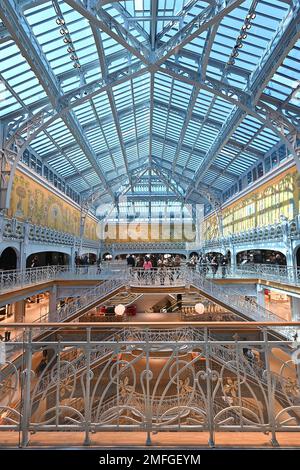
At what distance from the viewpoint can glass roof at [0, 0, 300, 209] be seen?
971cm

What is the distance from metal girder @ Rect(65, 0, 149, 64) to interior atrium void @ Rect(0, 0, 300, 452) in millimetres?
57

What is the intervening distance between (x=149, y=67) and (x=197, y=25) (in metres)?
2.61

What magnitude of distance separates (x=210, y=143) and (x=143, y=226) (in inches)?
775

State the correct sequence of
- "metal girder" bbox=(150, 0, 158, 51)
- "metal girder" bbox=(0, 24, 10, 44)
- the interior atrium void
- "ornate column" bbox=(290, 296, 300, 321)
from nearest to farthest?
1. the interior atrium void
2. "metal girder" bbox=(0, 24, 10, 44)
3. "metal girder" bbox=(150, 0, 158, 51)
4. "ornate column" bbox=(290, 296, 300, 321)

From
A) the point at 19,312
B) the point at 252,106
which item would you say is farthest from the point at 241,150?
the point at 19,312

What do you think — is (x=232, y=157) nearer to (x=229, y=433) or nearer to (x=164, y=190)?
(x=164, y=190)

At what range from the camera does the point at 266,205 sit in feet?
61.9

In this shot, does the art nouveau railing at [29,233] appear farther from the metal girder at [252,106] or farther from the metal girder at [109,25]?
the metal girder at [252,106]

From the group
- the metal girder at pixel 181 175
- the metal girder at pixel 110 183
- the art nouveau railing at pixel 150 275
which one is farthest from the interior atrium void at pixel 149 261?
the metal girder at pixel 181 175

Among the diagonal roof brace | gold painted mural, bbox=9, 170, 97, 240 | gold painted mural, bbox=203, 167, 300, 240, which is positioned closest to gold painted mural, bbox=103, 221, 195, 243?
gold painted mural, bbox=203, 167, 300, 240

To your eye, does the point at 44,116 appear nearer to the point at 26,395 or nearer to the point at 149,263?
the point at 149,263

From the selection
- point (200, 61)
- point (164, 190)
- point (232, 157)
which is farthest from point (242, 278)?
point (164, 190)

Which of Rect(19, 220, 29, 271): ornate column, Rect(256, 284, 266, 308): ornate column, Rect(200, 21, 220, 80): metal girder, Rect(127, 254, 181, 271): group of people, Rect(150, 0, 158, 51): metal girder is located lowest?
Rect(256, 284, 266, 308): ornate column

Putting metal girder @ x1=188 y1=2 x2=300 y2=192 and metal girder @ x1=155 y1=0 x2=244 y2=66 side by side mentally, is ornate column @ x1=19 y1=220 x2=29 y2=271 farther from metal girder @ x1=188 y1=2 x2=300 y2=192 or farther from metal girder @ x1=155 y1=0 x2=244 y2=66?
metal girder @ x1=188 y1=2 x2=300 y2=192
